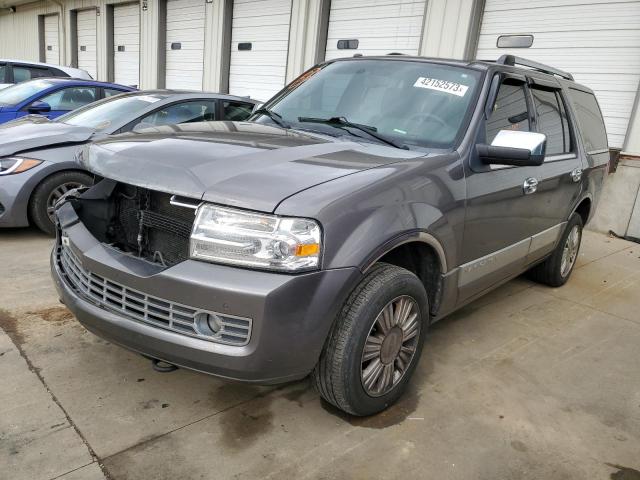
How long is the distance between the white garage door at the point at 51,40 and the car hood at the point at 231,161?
66.8ft

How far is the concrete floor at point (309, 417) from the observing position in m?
2.27

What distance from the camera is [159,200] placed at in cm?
249

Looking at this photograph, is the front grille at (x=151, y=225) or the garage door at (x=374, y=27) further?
the garage door at (x=374, y=27)

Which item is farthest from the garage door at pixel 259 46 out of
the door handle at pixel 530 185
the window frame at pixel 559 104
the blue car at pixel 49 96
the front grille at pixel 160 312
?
the front grille at pixel 160 312

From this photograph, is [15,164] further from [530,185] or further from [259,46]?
[259,46]

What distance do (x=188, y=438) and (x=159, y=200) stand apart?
1.09m

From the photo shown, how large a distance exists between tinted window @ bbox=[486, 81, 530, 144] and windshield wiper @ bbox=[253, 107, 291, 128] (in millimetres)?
1244

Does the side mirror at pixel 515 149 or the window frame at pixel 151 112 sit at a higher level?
the side mirror at pixel 515 149

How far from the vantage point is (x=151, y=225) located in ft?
8.17

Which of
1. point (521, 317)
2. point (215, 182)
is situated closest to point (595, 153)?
point (521, 317)

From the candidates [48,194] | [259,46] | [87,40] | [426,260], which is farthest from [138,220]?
[87,40]

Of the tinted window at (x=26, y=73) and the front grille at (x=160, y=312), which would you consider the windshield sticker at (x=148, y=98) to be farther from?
the tinted window at (x=26, y=73)

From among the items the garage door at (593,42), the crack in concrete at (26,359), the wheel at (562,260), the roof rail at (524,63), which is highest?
the garage door at (593,42)

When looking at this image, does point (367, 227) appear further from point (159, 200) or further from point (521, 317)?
point (521, 317)
